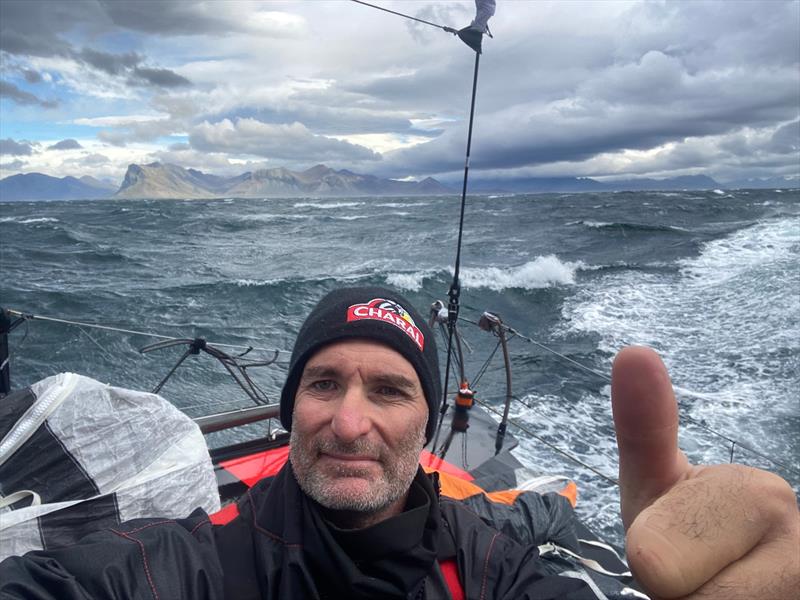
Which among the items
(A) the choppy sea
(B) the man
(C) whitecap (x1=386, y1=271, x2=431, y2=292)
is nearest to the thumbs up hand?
(B) the man

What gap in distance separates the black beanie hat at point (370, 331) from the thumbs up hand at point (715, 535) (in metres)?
0.66

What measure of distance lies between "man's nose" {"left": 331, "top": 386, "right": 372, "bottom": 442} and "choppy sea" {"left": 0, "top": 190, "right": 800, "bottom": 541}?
2.18m

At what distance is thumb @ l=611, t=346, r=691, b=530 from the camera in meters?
1.05

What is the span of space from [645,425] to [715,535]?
24 centimetres

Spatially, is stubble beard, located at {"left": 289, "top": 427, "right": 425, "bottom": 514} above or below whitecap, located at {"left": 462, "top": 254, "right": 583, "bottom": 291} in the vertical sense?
above

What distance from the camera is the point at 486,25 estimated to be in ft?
9.98

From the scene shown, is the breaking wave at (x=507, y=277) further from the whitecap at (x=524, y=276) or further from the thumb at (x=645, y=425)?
the thumb at (x=645, y=425)

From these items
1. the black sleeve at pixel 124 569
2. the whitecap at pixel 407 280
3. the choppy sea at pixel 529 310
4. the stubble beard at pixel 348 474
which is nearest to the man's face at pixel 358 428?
the stubble beard at pixel 348 474

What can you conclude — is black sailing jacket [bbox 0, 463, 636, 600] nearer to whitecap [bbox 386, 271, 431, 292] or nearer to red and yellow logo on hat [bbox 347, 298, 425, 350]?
red and yellow logo on hat [bbox 347, 298, 425, 350]

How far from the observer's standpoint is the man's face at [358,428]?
1410 millimetres

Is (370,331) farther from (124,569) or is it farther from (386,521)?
(124,569)

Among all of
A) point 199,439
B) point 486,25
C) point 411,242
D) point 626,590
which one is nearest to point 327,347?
point 199,439

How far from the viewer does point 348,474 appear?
55.7 inches

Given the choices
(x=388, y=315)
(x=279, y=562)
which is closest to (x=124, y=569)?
(x=279, y=562)
